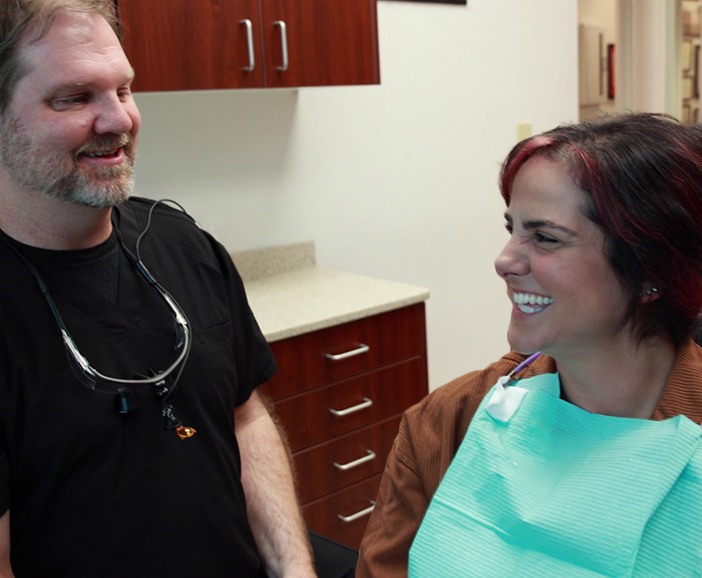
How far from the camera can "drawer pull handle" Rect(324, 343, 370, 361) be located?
2.24 m

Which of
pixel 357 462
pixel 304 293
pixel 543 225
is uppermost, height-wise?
pixel 543 225

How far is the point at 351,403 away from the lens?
92.1 inches

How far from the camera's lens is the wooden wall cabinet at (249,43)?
2.04 meters

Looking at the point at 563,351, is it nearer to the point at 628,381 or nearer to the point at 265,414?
the point at 628,381

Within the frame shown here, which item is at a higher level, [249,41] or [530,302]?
[249,41]

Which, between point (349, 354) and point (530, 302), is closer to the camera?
point (530, 302)

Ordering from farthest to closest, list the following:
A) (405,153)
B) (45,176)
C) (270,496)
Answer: (405,153)
(270,496)
(45,176)

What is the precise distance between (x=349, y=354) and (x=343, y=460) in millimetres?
336

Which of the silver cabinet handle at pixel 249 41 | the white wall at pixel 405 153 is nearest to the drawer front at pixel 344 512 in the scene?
the white wall at pixel 405 153

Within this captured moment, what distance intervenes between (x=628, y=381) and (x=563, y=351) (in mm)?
99

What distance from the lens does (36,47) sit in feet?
4.17

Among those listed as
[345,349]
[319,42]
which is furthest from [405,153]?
[345,349]

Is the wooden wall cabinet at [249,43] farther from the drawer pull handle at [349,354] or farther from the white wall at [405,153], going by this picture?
the drawer pull handle at [349,354]

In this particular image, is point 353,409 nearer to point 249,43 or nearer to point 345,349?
point 345,349
